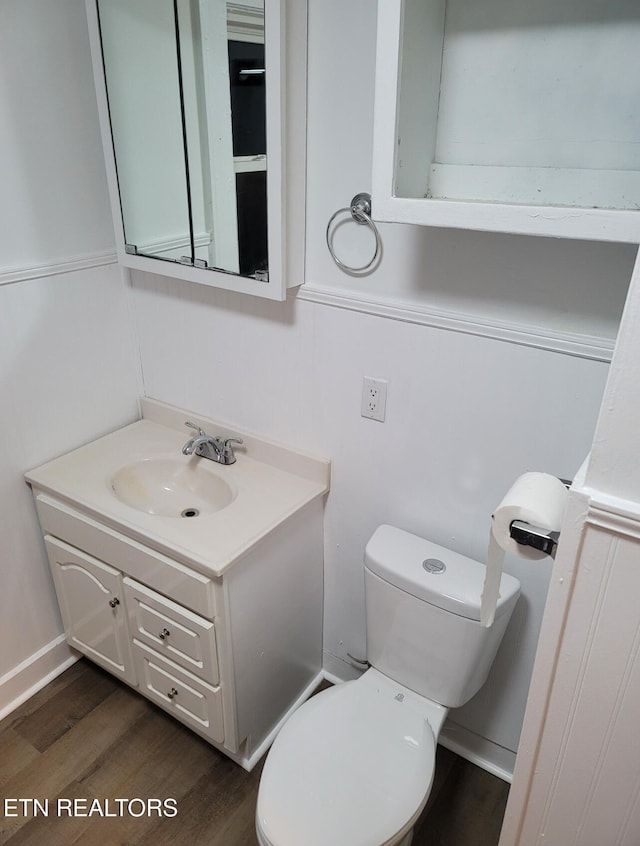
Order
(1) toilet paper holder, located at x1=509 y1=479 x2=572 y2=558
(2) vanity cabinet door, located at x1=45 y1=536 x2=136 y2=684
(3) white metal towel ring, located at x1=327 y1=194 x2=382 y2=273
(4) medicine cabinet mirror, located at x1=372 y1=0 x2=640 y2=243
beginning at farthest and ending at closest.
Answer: (2) vanity cabinet door, located at x1=45 y1=536 x2=136 y2=684 < (3) white metal towel ring, located at x1=327 y1=194 x2=382 y2=273 < (4) medicine cabinet mirror, located at x1=372 y1=0 x2=640 y2=243 < (1) toilet paper holder, located at x1=509 y1=479 x2=572 y2=558

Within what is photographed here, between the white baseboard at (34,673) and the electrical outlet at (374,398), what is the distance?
1.29 meters

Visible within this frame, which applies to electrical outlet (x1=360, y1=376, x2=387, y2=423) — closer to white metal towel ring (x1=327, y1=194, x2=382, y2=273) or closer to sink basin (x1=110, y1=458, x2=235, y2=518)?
white metal towel ring (x1=327, y1=194, x2=382, y2=273)

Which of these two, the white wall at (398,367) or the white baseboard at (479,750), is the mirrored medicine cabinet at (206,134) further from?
the white baseboard at (479,750)

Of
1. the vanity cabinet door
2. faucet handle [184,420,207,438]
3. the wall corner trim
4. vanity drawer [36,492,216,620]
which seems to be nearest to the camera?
vanity drawer [36,492,216,620]

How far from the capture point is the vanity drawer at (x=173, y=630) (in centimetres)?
150

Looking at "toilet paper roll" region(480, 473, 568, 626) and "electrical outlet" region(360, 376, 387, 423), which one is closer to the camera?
"toilet paper roll" region(480, 473, 568, 626)

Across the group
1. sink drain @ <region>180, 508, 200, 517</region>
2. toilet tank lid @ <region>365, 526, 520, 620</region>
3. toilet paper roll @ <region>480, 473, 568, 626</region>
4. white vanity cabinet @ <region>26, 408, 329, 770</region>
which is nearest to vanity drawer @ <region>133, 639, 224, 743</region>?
white vanity cabinet @ <region>26, 408, 329, 770</region>

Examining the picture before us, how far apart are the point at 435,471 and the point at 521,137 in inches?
29.6

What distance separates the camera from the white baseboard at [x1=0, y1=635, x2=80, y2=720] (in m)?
1.86

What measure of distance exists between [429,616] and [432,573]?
0.10 m

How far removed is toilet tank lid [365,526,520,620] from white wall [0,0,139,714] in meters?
0.99

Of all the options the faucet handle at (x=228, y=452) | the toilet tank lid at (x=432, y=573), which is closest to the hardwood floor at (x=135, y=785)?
the toilet tank lid at (x=432, y=573)

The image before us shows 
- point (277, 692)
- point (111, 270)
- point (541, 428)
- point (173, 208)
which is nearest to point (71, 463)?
point (111, 270)

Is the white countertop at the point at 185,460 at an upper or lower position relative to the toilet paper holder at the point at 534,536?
lower
